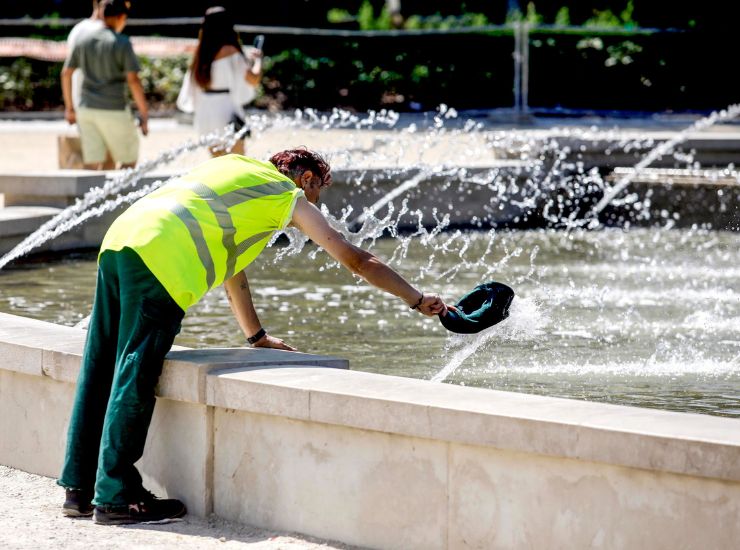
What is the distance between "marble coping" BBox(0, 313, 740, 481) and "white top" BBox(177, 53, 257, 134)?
20.2 ft

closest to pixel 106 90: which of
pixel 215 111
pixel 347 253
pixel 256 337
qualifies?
pixel 215 111

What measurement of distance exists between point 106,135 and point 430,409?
7709mm

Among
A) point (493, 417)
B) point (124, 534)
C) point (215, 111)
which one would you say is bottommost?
point (124, 534)

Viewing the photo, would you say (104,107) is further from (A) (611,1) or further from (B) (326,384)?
(A) (611,1)

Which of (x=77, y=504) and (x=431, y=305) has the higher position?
(x=431, y=305)

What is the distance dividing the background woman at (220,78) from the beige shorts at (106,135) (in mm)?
513

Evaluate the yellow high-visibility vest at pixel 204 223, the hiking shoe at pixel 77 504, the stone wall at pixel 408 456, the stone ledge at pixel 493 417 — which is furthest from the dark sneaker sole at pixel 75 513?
the yellow high-visibility vest at pixel 204 223

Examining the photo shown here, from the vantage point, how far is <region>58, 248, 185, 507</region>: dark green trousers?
4.50m

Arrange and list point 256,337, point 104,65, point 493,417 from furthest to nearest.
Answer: point 104,65 → point 256,337 → point 493,417

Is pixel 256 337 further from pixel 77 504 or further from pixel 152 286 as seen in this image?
pixel 77 504

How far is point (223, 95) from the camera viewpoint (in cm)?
1110

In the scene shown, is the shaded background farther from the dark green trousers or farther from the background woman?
the dark green trousers

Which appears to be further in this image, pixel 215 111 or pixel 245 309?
pixel 215 111

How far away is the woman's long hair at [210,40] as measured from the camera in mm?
10891
